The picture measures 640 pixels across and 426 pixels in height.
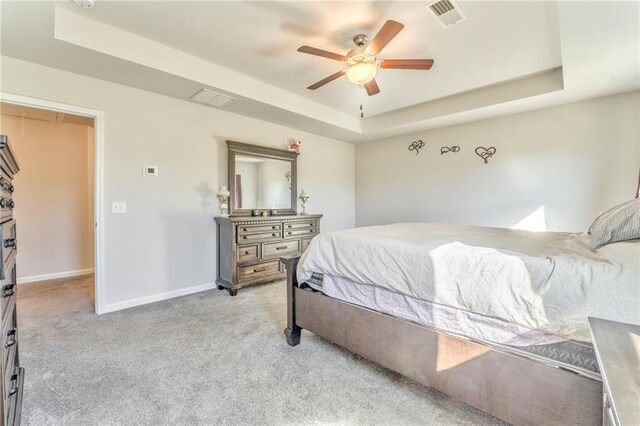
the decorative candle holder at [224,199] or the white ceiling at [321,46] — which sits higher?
the white ceiling at [321,46]

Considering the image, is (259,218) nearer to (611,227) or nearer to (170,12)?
(170,12)

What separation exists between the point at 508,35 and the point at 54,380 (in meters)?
4.23

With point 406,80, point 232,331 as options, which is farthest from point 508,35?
point 232,331

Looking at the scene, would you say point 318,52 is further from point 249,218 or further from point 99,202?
point 99,202

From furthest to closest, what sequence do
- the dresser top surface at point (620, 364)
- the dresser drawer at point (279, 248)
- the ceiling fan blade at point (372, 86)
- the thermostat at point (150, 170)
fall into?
the dresser drawer at point (279, 248), the thermostat at point (150, 170), the ceiling fan blade at point (372, 86), the dresser top surface at point (620, 364)

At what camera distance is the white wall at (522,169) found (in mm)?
3232

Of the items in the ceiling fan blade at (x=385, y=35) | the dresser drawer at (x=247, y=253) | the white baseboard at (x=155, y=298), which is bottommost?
the white baseboard at (x=155, y=298)

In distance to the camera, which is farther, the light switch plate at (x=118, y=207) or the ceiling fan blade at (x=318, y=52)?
the light switch plate at (x=118, y=207)

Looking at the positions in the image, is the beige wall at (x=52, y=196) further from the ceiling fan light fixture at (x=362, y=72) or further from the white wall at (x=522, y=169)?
the white wall at (x=522, y=169)

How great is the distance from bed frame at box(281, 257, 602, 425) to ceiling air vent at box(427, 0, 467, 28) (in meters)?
2.20

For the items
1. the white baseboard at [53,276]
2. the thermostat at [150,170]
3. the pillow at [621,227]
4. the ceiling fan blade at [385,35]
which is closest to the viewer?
the pillow at [621,227]

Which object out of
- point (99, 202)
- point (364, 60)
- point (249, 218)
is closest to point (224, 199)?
point (249, 218)

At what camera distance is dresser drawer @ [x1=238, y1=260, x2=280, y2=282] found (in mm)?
3502

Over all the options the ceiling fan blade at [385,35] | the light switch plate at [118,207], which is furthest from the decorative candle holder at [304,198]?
the ceiling fan blade at [385,35]
